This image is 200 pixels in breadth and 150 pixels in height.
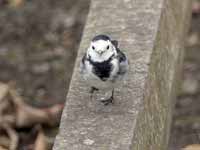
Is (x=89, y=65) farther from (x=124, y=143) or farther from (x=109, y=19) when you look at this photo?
(x=109, y=19)

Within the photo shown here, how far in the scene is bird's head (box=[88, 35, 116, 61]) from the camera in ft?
11.2

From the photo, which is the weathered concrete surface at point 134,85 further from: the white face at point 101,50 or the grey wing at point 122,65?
the white face at point 101,50

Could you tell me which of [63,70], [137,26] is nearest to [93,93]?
[137,26]

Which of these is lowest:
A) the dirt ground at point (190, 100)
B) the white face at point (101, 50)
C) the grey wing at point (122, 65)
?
the dirt ground at point (190, 100)

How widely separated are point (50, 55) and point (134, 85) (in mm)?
2054

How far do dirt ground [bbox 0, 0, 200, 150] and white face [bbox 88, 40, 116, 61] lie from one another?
4.21ft

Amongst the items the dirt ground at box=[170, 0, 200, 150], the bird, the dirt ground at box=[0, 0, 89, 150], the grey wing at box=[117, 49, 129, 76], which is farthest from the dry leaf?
the grey wing at box=[117, 49, 129, 76]

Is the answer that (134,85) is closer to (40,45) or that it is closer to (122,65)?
(122,65)

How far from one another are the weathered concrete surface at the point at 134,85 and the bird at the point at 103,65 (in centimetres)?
18

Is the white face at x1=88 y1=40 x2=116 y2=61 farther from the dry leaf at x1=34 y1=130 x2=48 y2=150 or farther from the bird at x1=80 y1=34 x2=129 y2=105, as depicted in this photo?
the dry leaf at x1=34 y1=130 x2=48 y2=150

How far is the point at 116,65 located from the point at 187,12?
1476mm

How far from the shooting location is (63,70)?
5551 millimetres

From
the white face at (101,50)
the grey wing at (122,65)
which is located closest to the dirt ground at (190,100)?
the grey wing at (122,65)

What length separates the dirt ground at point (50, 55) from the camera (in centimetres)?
496
